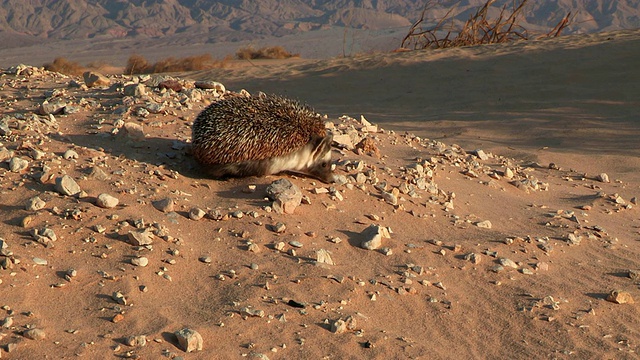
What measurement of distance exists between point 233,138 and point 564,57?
47.3ft

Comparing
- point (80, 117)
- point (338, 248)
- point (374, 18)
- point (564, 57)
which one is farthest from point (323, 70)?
point (374, 18)

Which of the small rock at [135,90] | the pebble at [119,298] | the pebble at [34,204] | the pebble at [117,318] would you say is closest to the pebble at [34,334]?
Answer: the pebble at [117,318]

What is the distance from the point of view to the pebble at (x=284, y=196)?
18.3ft

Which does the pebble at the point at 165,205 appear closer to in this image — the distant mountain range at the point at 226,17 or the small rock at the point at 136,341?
the small rock at the point at 136,341

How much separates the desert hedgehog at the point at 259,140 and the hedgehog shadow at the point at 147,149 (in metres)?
0.35

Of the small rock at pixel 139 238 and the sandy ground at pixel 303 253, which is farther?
the small rock at pixel 139 238

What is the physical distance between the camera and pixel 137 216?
203 inches

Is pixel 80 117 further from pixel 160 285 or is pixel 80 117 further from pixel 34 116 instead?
pixel 160 285

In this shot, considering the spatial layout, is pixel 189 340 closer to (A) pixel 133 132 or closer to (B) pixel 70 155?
(B) pixel 70 155

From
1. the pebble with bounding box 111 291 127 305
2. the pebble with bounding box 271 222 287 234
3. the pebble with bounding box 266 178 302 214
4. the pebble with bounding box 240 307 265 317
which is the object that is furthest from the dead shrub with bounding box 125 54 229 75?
the pebble with bounding box 240 307 265 317

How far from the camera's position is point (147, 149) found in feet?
21.2

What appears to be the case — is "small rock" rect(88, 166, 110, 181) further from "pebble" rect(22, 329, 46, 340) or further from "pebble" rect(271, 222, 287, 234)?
"pebble" rect(22, 329, 46, 340)

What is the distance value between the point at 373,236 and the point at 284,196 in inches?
33.5

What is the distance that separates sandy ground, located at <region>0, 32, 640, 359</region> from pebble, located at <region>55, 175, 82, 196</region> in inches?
2.8
